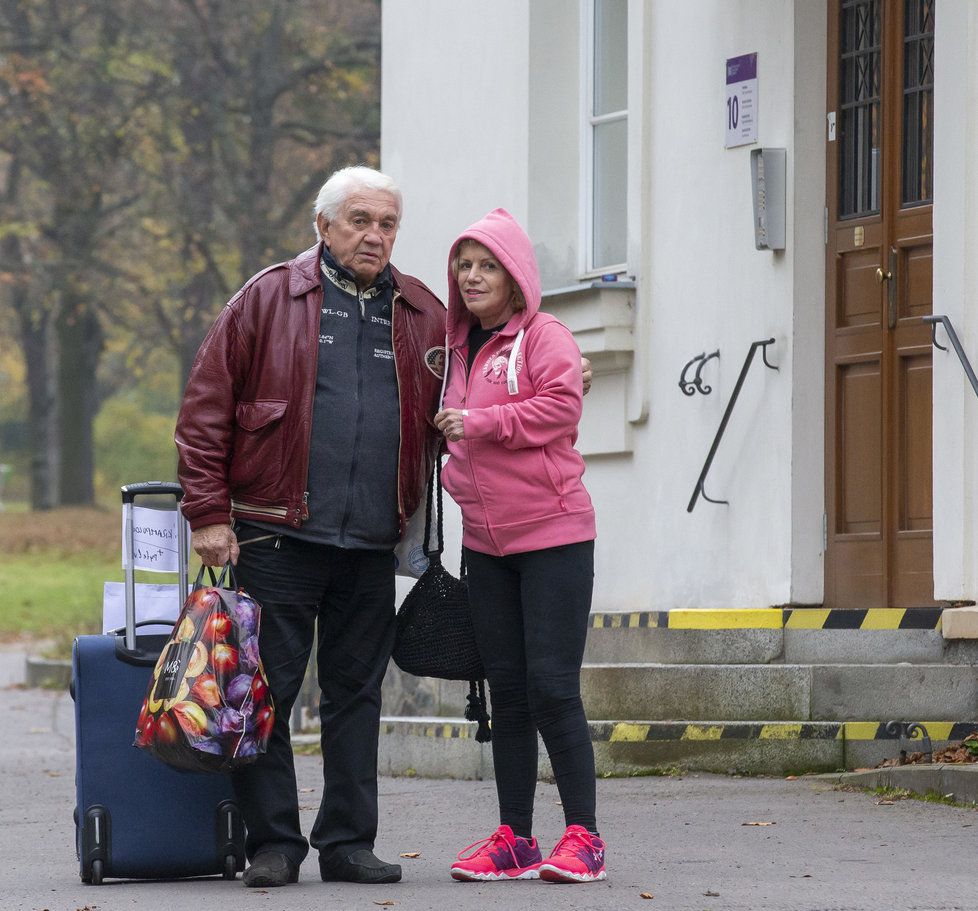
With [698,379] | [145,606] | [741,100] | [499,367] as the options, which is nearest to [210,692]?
[145,606]

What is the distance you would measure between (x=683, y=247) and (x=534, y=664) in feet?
14.6

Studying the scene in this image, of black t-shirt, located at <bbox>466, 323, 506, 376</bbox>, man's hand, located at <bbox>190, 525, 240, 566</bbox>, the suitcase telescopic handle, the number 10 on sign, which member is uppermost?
the number 10 on sign

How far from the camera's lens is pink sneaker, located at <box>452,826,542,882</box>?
19.0 feet

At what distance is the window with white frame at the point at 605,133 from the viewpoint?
10609mm

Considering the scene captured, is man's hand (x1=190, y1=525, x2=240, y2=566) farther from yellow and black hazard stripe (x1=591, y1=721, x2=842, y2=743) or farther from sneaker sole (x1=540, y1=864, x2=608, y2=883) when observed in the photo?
yellow and black hazard stripe (x1=591, y1=721, x2=842, y2=743)

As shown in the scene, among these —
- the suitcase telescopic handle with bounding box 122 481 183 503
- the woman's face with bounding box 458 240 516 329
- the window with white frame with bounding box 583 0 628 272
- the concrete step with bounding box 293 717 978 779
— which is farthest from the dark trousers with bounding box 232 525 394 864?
the window with white frame with bounding box 583 0 628 272

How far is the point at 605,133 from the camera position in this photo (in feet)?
35.1

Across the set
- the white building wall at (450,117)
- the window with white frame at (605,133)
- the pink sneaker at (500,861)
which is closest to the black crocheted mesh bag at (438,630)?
the pink sneaker at (500,861)

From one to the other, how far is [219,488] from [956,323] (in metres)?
3.62

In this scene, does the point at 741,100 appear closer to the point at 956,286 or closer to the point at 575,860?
the point at 956,286

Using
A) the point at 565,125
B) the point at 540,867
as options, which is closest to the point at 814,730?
the point at 540,867

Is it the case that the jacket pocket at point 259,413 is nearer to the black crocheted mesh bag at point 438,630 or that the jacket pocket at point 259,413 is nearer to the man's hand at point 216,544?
the man's hand at point 216,544

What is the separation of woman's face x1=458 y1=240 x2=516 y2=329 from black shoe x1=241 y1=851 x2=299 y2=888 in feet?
5.32

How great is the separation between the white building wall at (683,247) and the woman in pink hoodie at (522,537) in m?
3.44
